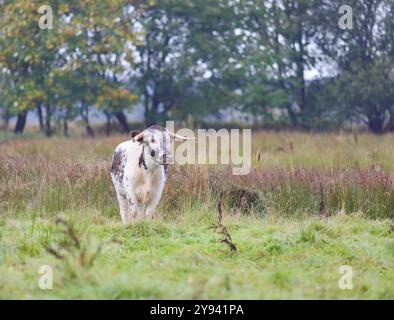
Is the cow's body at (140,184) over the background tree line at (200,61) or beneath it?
beneath

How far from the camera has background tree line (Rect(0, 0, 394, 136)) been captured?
21891 mm

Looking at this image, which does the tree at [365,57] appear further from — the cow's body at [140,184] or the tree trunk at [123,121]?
the cow's body at [140,184]

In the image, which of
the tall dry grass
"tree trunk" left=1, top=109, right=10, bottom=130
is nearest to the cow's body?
the tall dry grass

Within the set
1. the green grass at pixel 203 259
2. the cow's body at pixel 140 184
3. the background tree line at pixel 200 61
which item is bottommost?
the green grass at pixel 203 259

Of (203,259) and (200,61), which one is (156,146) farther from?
(200,61)

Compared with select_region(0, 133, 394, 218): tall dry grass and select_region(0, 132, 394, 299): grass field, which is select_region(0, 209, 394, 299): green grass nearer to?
select_region(0, 132, 394, 299): grass field

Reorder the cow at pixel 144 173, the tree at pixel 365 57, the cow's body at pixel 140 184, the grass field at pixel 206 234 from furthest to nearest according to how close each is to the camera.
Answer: the tree at pixel 365 57
the cow's body at pixel 140 184
the cow at pixel 144 173
the grass field at pixel 206 234

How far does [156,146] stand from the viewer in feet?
27.0

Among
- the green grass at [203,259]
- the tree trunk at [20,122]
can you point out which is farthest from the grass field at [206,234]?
the tree trunk at [20,122]

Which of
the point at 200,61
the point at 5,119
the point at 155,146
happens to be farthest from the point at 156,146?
the point at 5,119

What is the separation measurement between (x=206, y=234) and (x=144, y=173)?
3.87ft

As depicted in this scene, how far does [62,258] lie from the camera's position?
19.5 feet

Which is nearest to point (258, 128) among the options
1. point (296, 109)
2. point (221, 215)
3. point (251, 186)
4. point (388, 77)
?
point (296, 109)

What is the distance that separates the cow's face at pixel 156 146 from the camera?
8.12m
